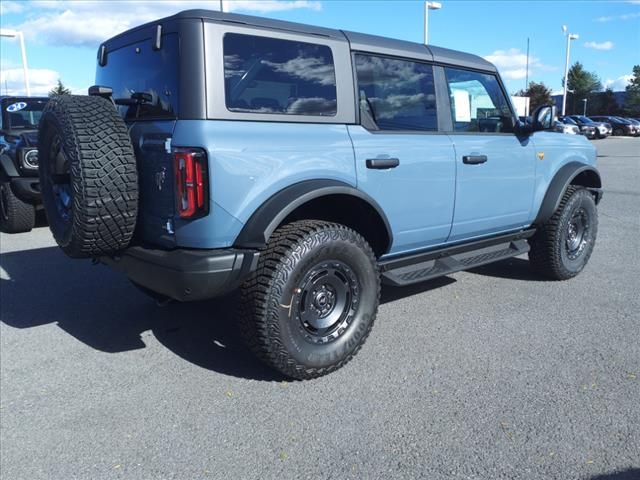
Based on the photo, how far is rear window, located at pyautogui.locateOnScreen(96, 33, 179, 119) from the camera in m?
3.07

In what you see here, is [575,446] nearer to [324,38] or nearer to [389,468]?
[389,468]

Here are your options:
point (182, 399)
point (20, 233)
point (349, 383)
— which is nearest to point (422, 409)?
point (349, 383)

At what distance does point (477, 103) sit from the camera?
4543 mm

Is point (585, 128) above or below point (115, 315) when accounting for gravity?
above

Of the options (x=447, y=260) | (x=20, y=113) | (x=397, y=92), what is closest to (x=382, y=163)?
(x=397, y=92)

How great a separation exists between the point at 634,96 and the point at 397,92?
211 feet

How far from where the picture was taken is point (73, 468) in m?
2.60

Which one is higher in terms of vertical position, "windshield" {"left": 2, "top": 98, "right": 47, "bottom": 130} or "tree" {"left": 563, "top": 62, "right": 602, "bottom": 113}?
"tree" {"left": 563, "top": 62, "right": 602, "bottom": 113}

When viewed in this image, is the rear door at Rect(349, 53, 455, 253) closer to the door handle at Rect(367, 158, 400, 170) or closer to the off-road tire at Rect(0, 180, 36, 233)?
the door handle at Rect(367, 158, 400, 170)

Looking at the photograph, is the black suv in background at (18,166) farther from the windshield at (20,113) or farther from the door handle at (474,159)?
the door handle at (474,159)

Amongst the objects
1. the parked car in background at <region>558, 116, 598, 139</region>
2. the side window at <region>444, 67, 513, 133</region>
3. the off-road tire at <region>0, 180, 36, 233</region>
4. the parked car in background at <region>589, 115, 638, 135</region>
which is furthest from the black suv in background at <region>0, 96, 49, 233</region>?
the parked car in background at <region>589, 115, 638, 135</region>

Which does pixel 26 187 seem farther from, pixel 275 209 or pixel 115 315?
pixel 275 209

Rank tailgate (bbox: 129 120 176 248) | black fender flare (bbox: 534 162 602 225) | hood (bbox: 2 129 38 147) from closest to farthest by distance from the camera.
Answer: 1. tailgate (bbox: 129 120 176 248)
2. black fender flare (bbox: 534 162 602 225)
3. hood (bbox: 2 129 38 147)

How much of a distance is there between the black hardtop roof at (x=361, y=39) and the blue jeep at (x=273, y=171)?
14mm
